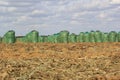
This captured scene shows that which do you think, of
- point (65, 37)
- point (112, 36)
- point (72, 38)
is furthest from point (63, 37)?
point (112, 36)

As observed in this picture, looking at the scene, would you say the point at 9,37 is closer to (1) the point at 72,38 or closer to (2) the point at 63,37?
(2) the point at 63,37

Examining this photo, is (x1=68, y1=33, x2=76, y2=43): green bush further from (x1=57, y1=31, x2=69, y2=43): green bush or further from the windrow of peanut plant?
(x1=57, y1=31, x2=69, y2=43): green bush

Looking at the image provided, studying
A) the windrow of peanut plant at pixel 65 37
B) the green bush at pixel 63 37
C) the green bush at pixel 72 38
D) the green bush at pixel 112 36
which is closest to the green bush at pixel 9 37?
the windrow of peanut plant at pixel 65 37

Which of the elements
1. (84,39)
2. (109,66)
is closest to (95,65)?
(109,66)

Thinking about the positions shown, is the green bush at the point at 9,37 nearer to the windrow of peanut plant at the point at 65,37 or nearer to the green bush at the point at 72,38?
the windrow of peanut plant at the point at 65,37

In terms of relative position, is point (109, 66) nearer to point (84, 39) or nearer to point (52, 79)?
point (52, 79)

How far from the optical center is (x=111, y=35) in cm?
3591

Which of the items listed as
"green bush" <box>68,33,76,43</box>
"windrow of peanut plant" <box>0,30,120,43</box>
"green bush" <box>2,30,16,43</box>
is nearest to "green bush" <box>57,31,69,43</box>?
"windrow of peanut plant" <box>0,30,120,43</box>

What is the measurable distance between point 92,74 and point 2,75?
2.34 m

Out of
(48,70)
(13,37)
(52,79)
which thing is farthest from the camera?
(13,37)

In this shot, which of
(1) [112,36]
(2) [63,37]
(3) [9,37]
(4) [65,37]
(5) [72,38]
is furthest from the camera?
(1) [112,36]

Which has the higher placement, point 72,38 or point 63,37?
point 63,37

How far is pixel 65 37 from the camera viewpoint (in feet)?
108

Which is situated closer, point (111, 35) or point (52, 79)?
point (52, 79)
